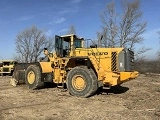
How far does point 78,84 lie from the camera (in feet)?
40.6

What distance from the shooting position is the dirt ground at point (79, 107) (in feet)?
→ 27.7

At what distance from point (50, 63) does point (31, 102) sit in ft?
13.2

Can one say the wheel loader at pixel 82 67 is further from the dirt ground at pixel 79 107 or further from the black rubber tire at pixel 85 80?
the dirt ground at pixel 79 107

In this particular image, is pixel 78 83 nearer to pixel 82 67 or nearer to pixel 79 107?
pixel 82 67

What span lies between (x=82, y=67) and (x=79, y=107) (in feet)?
9.77

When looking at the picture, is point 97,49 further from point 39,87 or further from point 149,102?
point 39,87

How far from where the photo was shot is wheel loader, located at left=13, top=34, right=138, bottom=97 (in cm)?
1199

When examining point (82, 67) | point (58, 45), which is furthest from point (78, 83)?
point (58, 45)

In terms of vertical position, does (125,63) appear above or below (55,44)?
below

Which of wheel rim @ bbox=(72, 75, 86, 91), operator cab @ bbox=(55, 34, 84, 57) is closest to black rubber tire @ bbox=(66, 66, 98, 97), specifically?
wheel rim @ bbox=(72, 75, 86, 91)

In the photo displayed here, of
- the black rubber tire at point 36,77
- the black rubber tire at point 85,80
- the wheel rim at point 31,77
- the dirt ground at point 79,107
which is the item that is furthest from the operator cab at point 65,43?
the dirt ground at point 79,107

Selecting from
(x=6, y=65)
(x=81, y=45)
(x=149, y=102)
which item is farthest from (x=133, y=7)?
(x=149, y=102)

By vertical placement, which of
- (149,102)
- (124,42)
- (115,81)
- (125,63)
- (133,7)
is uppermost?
(133,7)

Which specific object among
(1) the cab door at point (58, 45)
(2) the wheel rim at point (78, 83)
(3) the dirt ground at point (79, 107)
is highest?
(1) the cab door at point (58, 45)
